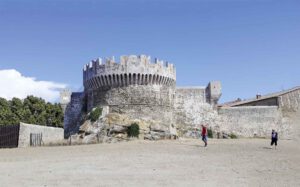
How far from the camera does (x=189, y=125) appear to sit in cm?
3647

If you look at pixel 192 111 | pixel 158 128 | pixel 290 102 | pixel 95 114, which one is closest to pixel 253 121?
pixel 290 102

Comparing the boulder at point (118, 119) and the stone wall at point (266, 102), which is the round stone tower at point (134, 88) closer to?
the boulder at point (118, 119)

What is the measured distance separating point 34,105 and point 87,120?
11.3m

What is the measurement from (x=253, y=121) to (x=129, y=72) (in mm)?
14021

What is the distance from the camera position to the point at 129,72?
33594 mm

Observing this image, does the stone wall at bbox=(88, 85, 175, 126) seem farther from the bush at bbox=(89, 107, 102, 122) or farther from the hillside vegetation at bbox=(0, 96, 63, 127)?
the hillside vegetation at bbox=(0, 96, 63, 127)

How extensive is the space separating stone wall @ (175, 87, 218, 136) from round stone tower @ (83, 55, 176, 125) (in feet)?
6.60

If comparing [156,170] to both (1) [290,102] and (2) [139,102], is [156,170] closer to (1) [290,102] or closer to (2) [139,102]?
(2) [139,102]

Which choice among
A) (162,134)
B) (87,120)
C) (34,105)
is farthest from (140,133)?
(34,105)

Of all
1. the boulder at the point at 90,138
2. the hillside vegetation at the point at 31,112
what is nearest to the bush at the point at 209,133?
the boulder at the point at 90,138

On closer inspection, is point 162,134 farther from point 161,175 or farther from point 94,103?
point 161,175

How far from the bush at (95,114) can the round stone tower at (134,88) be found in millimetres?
818

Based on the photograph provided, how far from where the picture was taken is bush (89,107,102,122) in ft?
109

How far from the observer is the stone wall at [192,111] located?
1432 inches
